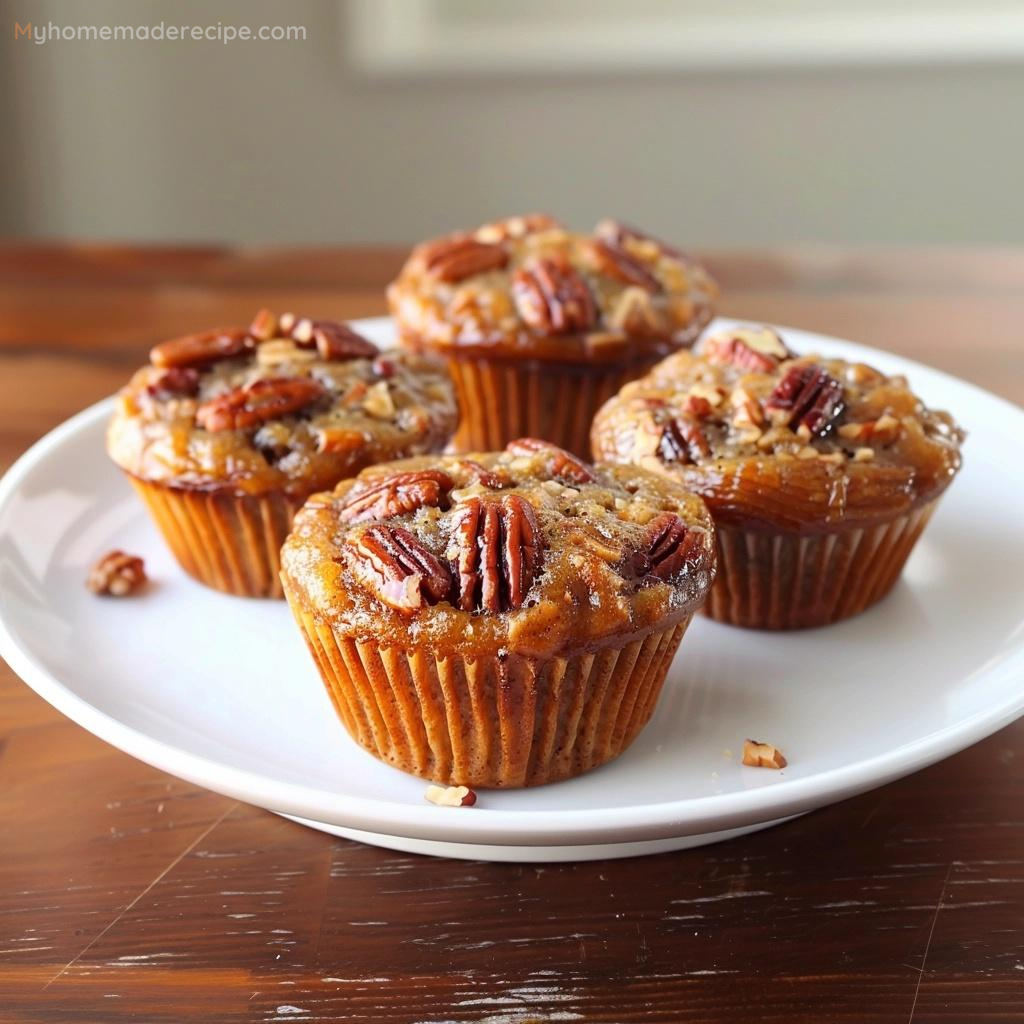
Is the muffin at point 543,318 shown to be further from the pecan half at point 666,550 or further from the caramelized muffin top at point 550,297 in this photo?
the pecan half at point 666,550

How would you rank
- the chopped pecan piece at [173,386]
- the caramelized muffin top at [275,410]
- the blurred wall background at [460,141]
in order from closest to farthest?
the caramelized muffin top at [275,410] → the chopped pecan piece at [173,386] → the blurred wall background at [460,141]

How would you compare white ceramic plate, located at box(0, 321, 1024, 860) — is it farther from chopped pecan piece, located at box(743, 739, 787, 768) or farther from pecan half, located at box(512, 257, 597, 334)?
pecan half, located at box(512, 257, 597, 334)

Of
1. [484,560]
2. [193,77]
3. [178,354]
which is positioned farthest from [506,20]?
[484,560]

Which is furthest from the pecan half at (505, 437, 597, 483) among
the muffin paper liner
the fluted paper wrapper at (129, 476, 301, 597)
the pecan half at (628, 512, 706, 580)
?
the fluted paper wrapper at (129, 476, 301, 597)

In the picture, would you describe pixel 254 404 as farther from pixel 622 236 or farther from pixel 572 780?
pixel 622 236

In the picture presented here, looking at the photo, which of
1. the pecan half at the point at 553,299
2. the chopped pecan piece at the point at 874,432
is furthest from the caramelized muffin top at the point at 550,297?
the chopped pecan piece at the point at 874,432

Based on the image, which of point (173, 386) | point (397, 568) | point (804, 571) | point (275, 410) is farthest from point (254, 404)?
point (804, 571)

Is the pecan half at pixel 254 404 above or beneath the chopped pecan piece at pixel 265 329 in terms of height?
beneath
